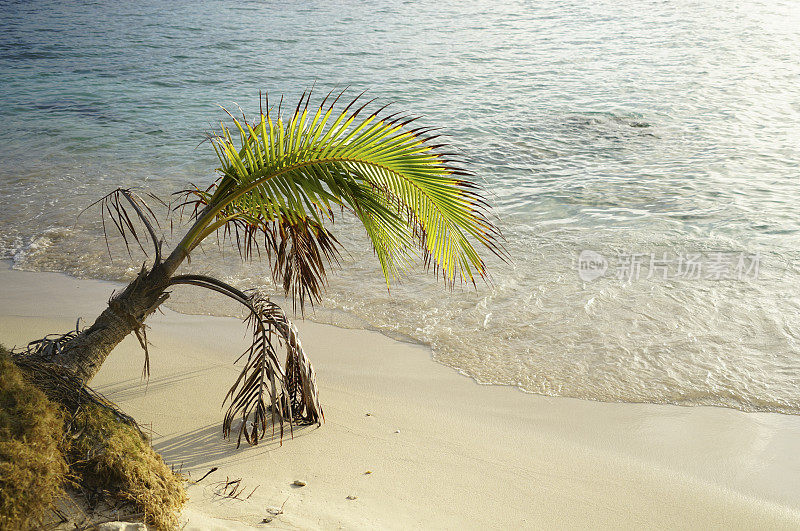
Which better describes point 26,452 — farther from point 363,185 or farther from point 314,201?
point 363,185

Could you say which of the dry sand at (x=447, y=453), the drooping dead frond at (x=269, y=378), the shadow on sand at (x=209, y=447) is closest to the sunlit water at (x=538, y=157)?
the dry sand at (x=447, y=453)

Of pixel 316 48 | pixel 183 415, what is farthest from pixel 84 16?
pixel 183 415

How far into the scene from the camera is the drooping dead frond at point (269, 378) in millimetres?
2963

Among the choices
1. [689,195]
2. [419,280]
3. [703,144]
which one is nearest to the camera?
[419,280]

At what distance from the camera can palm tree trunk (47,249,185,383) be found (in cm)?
281

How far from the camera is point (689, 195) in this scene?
7285 mm

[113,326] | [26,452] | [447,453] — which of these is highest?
[113,326]

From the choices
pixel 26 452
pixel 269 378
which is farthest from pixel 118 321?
pixel 26 452

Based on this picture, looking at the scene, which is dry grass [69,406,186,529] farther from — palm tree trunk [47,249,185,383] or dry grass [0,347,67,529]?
palm tree trunk [47,249,185,383]

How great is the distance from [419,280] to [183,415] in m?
2.49

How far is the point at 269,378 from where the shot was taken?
116 inches

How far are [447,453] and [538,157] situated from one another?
20.8 feet

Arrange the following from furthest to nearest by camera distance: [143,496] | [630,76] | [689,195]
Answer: [630,76] → [689,195] → [143,496]

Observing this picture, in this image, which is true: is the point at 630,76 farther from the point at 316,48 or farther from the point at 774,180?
the point at 316,48
